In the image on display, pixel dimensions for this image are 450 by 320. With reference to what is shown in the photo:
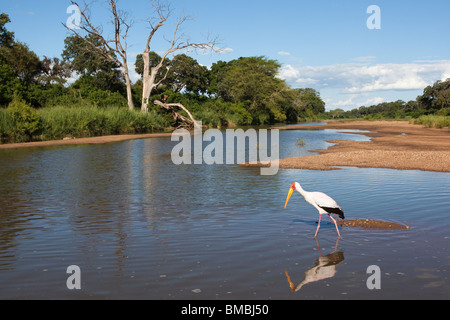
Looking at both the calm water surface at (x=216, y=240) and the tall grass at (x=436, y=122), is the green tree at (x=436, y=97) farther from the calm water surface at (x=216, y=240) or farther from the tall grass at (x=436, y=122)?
the calm water surface at (x=216, y=240)

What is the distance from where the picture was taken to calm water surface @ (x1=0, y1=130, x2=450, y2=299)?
576 centimetres

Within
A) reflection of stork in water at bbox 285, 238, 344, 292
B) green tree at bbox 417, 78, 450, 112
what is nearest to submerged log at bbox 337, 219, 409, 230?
reflection of stork in water at bbox 285, 238, 344, 292

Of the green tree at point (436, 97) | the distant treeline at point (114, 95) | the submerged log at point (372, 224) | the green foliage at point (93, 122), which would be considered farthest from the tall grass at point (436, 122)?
the submerged log at point (372, 224)

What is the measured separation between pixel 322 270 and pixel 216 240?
2.21m

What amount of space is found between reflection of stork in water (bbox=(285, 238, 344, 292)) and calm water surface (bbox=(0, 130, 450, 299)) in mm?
18

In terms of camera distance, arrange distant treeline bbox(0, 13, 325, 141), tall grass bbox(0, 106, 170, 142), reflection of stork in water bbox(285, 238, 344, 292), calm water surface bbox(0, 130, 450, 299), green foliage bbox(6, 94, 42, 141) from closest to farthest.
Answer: calm water surface bbox(0, 130, 450, 299) → reflection of stork in water bbox(285, 238, 344, 292) → green foliage bbox(6, 94, 42, 141) → tall grass bbox(0, 106, 170, 142) → distant treeline bbox(0, 13, 325, 141)

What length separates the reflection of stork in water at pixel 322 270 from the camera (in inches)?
233

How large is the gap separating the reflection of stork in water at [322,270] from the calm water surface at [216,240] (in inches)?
0.7

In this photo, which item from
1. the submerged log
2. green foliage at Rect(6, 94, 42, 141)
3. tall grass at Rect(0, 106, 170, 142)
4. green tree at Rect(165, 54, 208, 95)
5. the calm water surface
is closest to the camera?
the calm water surface

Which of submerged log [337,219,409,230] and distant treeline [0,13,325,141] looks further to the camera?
distant treeline [0,13,325,141]

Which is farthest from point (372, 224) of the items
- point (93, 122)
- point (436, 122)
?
point (436, 122)

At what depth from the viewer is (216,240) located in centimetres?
785

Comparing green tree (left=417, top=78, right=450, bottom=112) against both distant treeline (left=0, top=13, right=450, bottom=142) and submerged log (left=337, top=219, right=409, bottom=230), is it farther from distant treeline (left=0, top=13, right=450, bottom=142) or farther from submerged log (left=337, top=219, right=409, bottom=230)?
submerged log (left=337, top=219, right=409, bottom=230)
